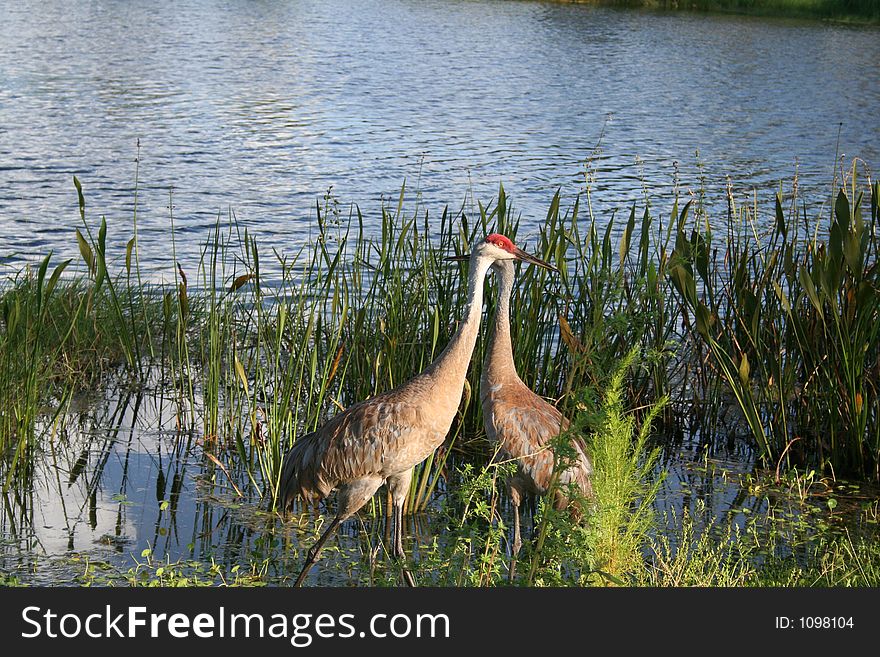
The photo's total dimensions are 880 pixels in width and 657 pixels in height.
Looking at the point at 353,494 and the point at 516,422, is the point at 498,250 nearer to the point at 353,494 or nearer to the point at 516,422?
the point at 516,422

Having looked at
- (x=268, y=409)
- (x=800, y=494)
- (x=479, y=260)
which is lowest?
(x=800, y=494)

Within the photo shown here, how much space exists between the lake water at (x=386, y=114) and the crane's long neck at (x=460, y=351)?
1572mm

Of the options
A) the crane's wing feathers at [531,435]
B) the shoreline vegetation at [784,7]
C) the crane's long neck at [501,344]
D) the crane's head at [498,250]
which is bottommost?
the crane's wing feathers at [531,435]

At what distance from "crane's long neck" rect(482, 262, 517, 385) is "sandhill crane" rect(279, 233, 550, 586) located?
8.3 inches

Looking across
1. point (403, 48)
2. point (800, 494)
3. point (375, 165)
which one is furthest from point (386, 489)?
point (403, 48)

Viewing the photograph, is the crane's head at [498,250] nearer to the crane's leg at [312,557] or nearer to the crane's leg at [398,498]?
the crane's leg at [398,498]

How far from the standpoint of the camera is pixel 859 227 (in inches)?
199

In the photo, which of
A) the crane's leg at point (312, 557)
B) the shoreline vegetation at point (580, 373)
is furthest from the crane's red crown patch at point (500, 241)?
the crane's leg at point (312, 557)

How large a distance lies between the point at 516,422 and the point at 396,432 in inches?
22.3

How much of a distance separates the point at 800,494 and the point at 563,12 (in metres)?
28.9

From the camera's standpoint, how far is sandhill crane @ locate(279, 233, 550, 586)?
445 cm

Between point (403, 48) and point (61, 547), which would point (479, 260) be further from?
point (403, 48)

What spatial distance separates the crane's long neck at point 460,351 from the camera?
4523 millimetres

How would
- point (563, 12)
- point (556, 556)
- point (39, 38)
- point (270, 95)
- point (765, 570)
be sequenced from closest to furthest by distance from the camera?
1. point (556, 556)
2. point (765, 570)
3. point (270, 95)
4. point (39, 38)
5. point (563, 12)
